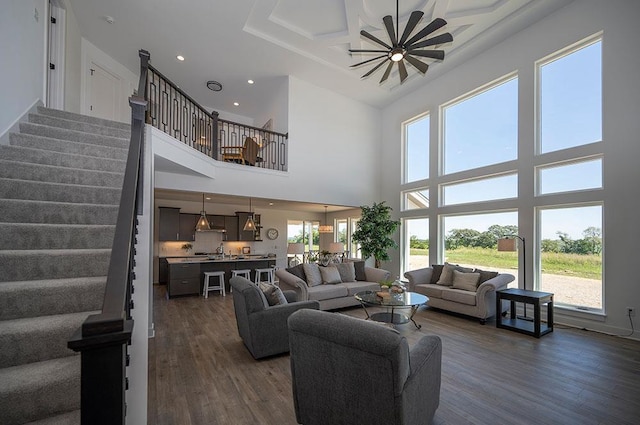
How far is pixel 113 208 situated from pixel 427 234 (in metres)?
6.97

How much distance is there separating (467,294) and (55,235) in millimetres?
5709

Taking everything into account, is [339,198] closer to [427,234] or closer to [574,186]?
[427,234]

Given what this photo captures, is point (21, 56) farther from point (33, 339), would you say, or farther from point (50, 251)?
point (33, 339)

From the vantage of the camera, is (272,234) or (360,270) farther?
(272,234)

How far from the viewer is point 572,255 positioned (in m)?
4.84

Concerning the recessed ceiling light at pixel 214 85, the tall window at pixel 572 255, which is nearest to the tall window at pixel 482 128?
the tall window at pixel 572 255

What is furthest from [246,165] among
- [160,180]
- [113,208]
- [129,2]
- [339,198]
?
[113,208]

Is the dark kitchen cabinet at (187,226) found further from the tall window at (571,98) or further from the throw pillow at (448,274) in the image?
the tall window at (571,98)

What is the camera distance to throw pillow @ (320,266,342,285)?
566cm

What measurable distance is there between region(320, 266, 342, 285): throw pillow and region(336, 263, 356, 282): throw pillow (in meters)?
0.24

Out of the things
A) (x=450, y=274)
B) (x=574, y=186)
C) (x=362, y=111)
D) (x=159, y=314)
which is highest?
(x=362, y=111)

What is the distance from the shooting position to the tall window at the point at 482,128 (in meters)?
5.86

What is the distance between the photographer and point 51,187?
2615mm

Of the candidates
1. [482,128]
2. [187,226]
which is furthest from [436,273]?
[187,226]
